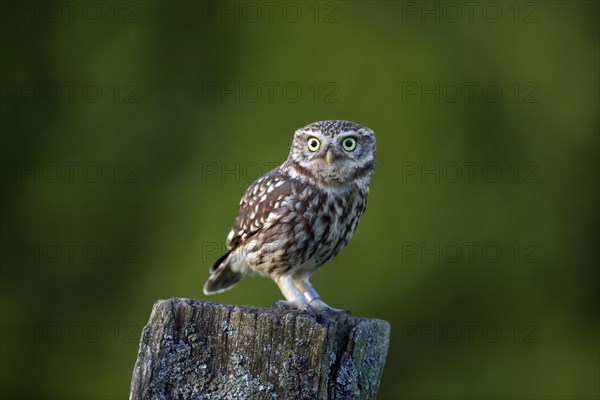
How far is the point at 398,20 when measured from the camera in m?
8.23

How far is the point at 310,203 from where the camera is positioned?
472cm

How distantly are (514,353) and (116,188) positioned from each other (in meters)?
3.94

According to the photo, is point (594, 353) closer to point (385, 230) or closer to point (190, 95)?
point (385, 230)

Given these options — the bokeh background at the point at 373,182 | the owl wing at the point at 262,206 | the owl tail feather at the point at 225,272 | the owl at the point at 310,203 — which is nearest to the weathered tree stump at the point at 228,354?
the owl at the point at 310,203

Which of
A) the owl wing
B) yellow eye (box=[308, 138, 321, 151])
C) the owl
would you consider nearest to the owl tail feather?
the owl wing

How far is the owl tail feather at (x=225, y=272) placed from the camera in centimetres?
525

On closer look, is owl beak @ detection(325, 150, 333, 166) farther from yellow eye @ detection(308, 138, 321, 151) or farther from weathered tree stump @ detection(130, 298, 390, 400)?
weathered tree stump @ detection(130, 298, 390, 400)

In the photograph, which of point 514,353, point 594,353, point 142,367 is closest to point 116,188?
point 514,353

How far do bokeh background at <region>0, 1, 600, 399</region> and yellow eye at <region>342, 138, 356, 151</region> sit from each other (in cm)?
275

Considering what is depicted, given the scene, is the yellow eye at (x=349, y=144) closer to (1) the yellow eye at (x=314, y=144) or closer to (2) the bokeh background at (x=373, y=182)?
(1) the yellow eye at (x=314, y=144)

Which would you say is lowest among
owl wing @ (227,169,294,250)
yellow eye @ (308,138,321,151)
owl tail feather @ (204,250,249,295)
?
owl tail feather @ (204,250,249,295)

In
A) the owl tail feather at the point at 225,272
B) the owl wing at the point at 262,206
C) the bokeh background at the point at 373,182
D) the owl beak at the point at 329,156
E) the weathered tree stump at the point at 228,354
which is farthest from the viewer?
the bokeh background at the point at 373,182

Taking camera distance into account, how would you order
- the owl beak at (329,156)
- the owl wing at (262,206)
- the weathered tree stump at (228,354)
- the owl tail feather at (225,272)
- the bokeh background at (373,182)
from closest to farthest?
the weathered tree stump at (228,354)
the owl beak at (329,156)
the owl wing at (262,206)
the owl tail feather at (225,272)
the bokeh background at (373,182)

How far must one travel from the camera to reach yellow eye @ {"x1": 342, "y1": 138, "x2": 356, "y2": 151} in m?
4.59
